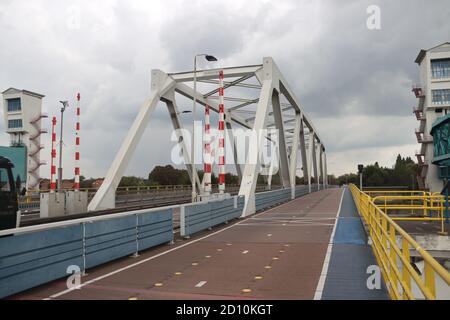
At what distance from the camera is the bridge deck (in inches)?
257

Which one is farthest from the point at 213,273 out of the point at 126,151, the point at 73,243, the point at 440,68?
the point at 440,68

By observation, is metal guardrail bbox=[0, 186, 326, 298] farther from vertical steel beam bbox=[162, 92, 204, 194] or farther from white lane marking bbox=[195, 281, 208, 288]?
vertical steel beam bbox=[162, 92, 204, 194]

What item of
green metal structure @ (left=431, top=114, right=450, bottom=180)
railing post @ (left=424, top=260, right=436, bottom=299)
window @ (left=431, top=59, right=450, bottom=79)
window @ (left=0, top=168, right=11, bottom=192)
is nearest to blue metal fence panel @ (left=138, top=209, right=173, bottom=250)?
window @ (left=0, top=168, right=11, bottom=192)

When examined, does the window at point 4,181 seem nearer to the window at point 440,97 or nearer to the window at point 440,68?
the window at point 440,97

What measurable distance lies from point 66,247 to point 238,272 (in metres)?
3.38

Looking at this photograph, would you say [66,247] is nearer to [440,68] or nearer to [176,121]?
[176,121]

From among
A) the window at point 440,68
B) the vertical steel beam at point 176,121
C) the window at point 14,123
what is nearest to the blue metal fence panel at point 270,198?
the vertical steel beam at point 176,121

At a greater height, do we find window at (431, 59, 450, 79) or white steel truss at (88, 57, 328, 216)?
window at (431, 59, 450, 79)

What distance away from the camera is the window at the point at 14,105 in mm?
67312

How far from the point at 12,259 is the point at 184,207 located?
23.3 feet

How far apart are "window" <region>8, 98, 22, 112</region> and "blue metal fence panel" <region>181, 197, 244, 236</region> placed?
60.1 metres
